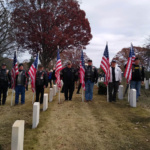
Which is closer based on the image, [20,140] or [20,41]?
[20,140]

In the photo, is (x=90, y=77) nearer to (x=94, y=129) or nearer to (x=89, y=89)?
(x=89, y=89)

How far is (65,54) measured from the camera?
51500 millimetres

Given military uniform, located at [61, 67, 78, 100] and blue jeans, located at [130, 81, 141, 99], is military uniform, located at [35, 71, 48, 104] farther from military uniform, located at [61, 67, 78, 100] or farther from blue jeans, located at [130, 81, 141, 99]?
blue jeans, located at [130, 81, 141, 99]

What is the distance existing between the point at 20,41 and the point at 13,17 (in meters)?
3.07

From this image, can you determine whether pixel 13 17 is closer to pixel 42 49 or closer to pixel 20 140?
pixel 42 49

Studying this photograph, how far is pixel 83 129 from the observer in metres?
5.50

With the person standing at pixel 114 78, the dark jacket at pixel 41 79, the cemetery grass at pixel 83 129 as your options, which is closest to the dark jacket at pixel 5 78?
the dark jacket at pixel 41 79

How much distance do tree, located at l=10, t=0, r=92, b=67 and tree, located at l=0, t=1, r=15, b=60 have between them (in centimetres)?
117

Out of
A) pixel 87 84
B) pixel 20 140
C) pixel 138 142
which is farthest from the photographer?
pixel 87 84

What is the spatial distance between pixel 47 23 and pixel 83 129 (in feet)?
65.7

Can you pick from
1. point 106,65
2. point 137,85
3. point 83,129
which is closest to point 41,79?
point 106,65

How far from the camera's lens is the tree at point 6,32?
60.2 ft

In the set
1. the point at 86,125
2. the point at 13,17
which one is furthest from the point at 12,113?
the point at 13,17

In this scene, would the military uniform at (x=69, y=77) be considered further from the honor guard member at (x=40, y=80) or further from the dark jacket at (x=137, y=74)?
the dark jacket at (x=137, y=74)
